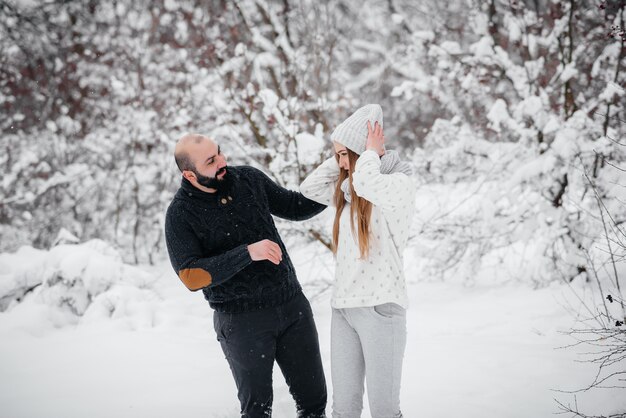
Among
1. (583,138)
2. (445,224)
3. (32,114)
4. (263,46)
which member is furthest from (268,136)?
(32,114)

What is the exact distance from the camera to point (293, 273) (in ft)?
8.10

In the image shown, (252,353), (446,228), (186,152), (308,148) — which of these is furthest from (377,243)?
(446,228)

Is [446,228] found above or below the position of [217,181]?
Answer: below

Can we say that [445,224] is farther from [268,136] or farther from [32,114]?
[32,114]

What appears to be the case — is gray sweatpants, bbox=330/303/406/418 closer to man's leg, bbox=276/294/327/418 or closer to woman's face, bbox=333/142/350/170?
man's leg, bbox=276/294/327/418

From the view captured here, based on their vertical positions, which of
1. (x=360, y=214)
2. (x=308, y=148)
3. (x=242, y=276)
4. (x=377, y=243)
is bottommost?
(x=242, y=276)

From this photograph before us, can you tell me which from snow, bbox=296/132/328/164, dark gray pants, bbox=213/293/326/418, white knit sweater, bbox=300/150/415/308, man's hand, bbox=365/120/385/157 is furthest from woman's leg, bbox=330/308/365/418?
snow, bbox=296/132/328/164

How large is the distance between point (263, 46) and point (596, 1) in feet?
13.4

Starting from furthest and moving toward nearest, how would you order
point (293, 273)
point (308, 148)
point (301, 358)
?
point (308, 148) < point (293, 273) < point (301, 358)

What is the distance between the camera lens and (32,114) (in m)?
9.52

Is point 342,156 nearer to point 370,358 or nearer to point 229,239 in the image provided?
point 229,239

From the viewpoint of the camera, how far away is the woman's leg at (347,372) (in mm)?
2127

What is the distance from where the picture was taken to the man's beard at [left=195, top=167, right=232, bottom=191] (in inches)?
87.4

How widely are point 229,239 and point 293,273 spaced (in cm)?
42
